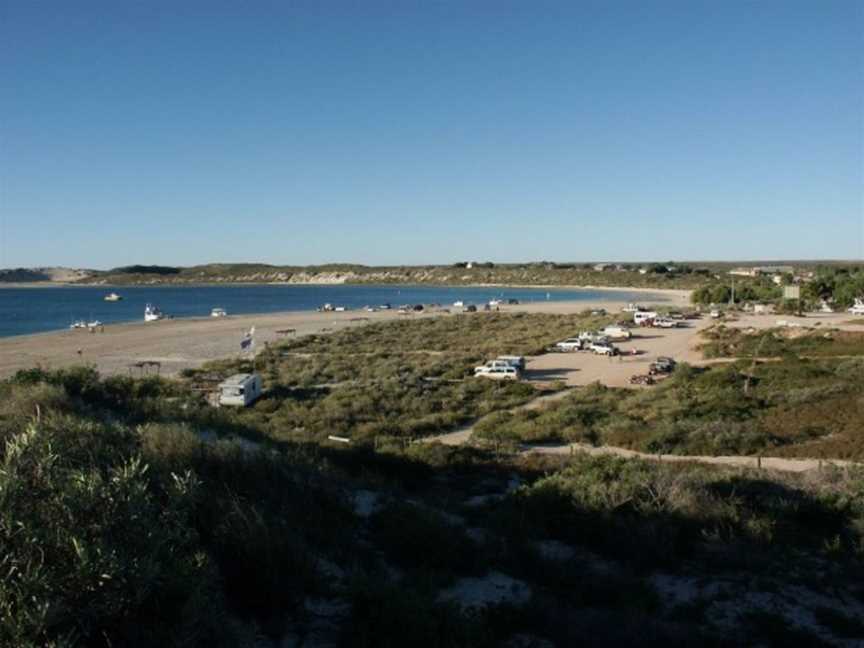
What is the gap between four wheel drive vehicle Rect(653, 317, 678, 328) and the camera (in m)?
65.4

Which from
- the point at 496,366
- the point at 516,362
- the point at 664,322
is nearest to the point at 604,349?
the point at 516,362

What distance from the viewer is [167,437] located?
9891 millimetres

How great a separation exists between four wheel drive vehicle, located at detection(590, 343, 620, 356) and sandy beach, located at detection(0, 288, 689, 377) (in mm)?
26592

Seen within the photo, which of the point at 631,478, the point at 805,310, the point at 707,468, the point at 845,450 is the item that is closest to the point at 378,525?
the point at 631,478

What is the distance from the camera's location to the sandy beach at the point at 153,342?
1774 inches

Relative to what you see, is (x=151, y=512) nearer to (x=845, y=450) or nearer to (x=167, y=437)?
(x=167, y=437)

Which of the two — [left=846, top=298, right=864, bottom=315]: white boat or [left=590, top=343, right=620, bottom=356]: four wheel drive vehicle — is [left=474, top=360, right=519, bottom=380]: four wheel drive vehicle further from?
[left=846, top=298, right=864, bottom=315]: white boat

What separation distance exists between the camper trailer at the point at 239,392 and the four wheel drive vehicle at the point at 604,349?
25349 mm

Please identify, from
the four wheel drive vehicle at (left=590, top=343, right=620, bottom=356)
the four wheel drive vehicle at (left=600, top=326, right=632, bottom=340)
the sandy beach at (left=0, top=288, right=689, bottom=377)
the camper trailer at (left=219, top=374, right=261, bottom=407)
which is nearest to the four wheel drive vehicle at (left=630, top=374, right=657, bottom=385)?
the four wheel drive vehicle at (left=590, top=343, right=620, bottom=356)

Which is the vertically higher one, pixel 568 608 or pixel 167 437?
pixel 167 437

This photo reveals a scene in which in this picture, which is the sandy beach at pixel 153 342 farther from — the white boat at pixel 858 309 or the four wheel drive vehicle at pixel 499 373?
the white boat at pixel 858 309

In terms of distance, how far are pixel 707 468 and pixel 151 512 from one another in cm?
1298

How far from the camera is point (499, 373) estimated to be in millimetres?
34938

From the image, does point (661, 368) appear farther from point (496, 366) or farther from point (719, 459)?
point (719, 459)
